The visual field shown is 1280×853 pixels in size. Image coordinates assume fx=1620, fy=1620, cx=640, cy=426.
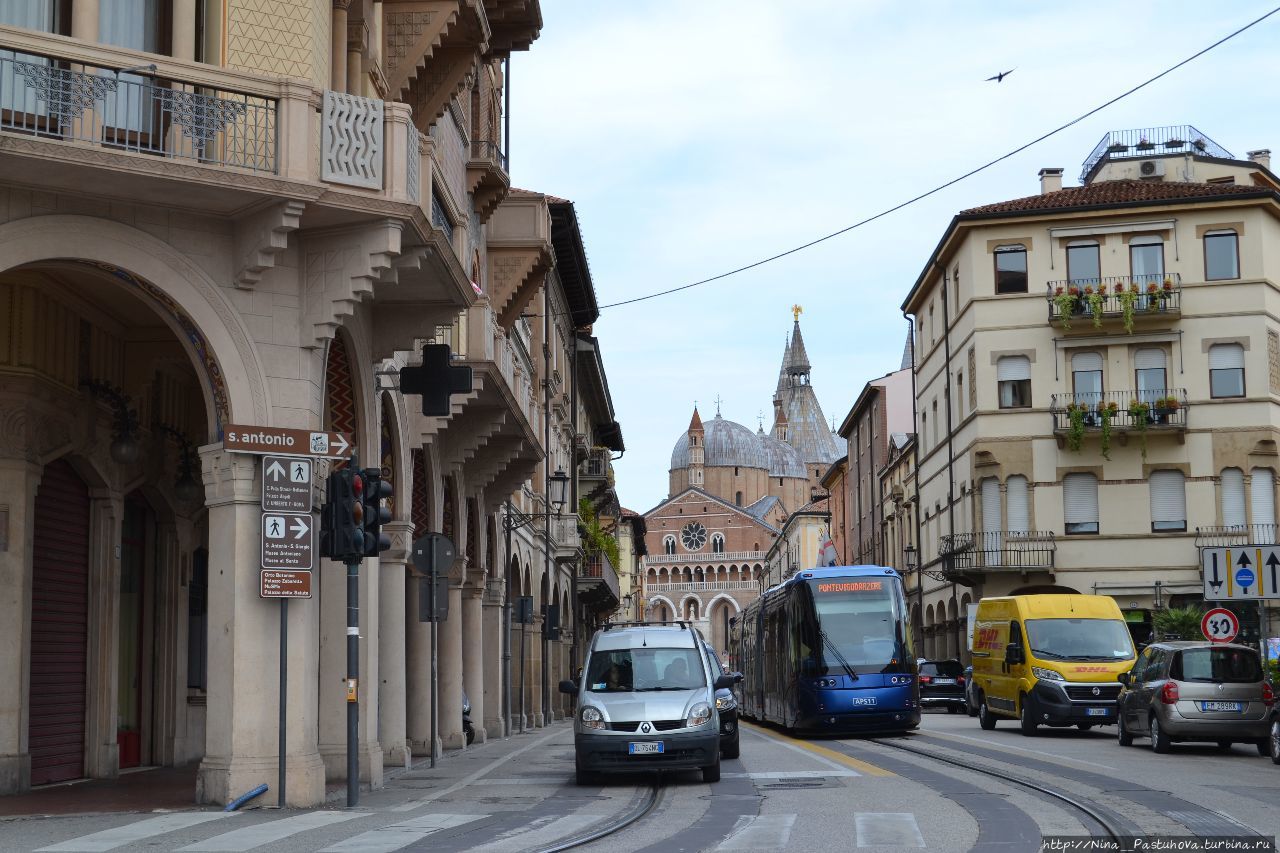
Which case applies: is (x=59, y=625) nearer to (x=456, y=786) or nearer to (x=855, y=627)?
(x=456, y=786)

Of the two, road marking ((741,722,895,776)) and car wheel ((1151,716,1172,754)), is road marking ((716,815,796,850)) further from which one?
car wheel ((1151,716,1172,754))

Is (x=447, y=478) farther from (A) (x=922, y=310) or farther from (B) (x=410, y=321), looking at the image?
(A) (x=922, y=310)

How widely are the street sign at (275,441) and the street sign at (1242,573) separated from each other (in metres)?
15.0

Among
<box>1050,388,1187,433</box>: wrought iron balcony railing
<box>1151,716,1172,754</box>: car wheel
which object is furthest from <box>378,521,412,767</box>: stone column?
<box>1050,388,1187,433</box>: wrought iron balcony railing

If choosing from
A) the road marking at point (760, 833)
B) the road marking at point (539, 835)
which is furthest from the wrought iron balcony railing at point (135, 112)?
the road marking at point (760, 833)

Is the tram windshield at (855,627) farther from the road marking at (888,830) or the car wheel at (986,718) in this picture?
the road marking at (888,830)

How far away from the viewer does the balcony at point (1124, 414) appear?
5106 cm

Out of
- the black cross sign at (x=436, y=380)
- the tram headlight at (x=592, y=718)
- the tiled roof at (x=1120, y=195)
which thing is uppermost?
the tiled roof at (x=1120, y=195)

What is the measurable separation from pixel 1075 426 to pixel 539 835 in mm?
41448

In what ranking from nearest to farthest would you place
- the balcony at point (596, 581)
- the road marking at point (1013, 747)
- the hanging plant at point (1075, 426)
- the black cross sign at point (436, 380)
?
the black cross sign at point (436, 380)
the road marking at point (1013, 747)
the hanging plant at point (1075, 426)
the balcony at point (596, 581)

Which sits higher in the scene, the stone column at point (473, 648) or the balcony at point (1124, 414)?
the balcony at point (1124, 414)

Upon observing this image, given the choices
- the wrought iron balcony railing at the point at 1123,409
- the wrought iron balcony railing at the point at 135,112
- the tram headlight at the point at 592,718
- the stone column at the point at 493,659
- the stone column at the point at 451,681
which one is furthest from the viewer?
the wrought iron balcony railing at the point at 1123,409

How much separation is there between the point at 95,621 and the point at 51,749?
5.48 feet

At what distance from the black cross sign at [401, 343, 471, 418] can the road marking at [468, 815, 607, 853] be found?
A: 6759mm
